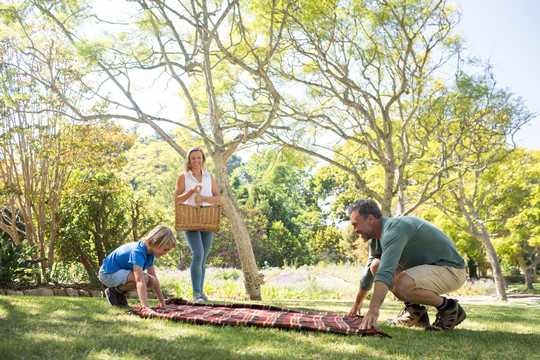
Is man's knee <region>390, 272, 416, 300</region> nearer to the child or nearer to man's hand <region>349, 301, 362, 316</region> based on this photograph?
man's hand <region>349, 301, 362, 316</region>

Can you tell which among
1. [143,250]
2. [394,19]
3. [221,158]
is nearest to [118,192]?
[221,158]

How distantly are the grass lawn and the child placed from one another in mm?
497

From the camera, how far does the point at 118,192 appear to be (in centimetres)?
838

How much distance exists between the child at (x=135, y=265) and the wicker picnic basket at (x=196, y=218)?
3.52 feet

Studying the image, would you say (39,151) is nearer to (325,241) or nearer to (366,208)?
(366,208)

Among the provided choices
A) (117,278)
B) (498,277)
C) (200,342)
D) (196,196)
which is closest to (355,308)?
(200,342)

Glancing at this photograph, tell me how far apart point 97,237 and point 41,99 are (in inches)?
121

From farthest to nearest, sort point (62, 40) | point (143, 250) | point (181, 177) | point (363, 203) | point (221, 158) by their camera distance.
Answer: point (62, 40)
point (221, 158)
point (181, 177)
point (143, 250)
point (363, 203)

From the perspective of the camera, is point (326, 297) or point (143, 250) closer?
point (143, 250)

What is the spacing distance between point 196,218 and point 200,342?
2744mm

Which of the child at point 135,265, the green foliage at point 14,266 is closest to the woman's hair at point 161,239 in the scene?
the child at point 135,265

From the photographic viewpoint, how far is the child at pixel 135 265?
148 inches

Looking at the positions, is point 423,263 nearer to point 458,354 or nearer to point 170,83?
point 458,354

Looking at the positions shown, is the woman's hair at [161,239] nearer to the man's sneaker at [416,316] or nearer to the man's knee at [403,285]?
the man's knee at [403,285]
